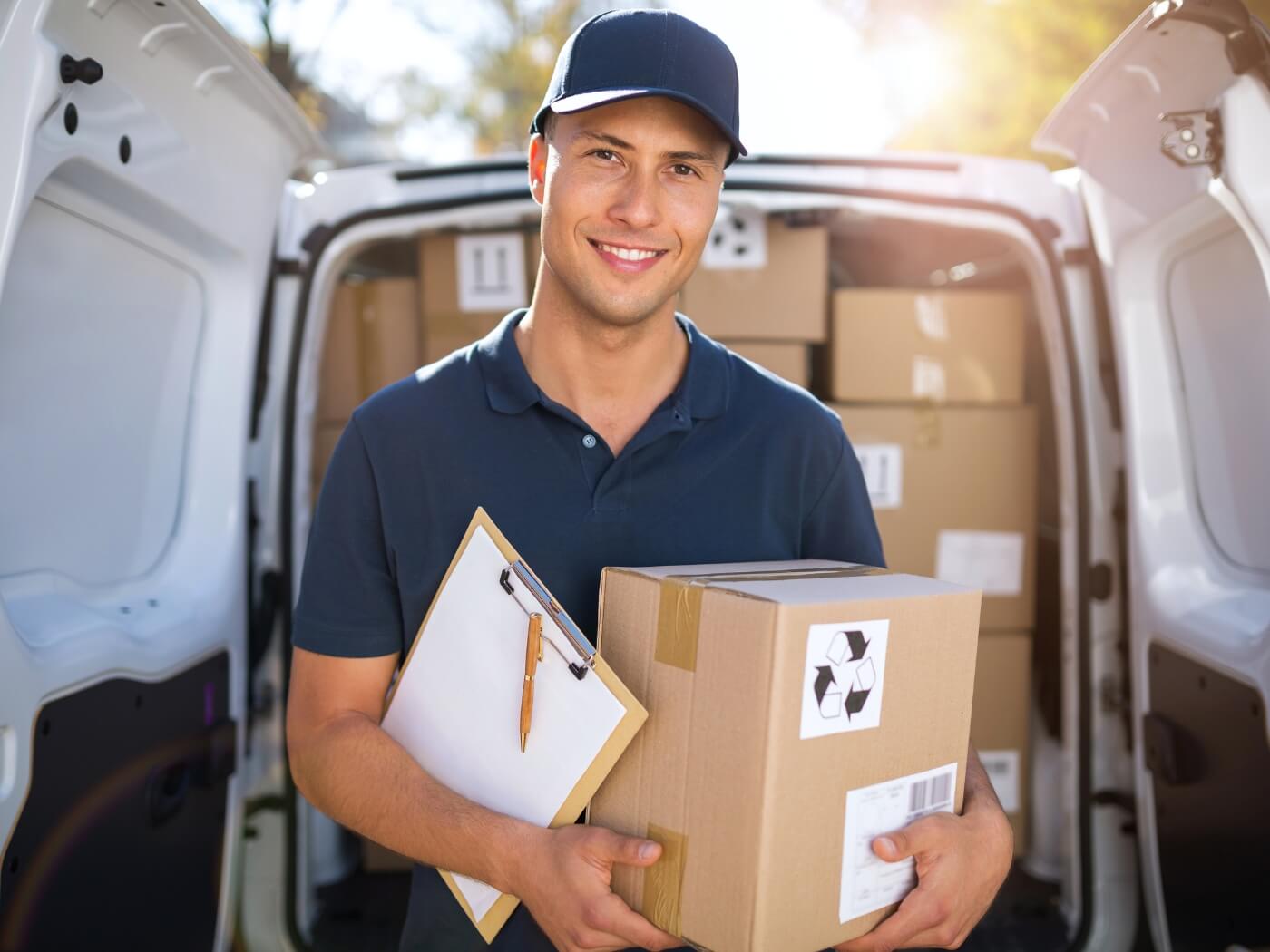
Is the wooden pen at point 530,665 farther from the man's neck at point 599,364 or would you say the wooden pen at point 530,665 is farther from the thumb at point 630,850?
the man's neck at point 599,364

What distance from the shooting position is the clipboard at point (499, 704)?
1095 millimetres

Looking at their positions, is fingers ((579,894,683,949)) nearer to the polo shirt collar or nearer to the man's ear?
the polo shirt collar

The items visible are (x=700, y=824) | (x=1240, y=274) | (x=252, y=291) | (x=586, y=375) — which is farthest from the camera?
(x=252, y=291)

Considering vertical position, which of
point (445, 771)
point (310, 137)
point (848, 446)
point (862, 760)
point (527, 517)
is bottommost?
point (445, 771)

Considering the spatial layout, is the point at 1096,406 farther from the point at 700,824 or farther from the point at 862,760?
the point at 700,824

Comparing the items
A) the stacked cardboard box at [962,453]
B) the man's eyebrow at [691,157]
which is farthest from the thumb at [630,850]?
the stacked cardboard box at [962,453]

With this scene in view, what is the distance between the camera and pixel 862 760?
1057mm

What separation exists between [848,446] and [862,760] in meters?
0.59

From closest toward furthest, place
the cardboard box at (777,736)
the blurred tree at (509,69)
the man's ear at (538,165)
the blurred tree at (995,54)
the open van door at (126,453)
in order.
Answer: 1. the cardboard box at (777,736)
2. the open van door at (126,453)
3. the man's ear at (538,165)
4. the blurred tree at (995,54)
5. the blurred tree at (509,69)

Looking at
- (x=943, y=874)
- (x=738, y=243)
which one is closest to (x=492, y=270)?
(x=738, y=243)

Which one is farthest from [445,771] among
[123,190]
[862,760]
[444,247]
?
[444,247]

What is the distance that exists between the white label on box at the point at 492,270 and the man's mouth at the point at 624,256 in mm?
1072

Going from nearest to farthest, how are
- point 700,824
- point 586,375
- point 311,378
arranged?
point 700,824, point 586,375, point 311,378

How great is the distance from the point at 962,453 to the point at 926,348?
0.28 meters
